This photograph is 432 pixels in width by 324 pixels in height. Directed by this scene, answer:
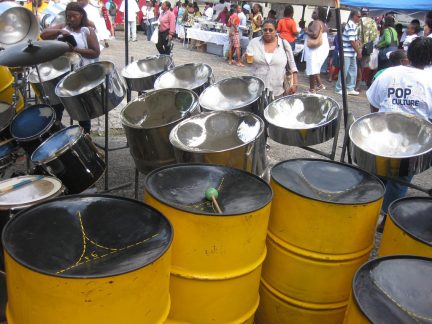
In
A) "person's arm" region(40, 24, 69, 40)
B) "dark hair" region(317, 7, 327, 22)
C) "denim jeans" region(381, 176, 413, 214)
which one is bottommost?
"denim jeans" region(381, 176, 413, 214)

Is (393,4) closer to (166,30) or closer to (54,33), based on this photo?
(166,30)

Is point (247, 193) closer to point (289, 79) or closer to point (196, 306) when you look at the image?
point (196, 306)

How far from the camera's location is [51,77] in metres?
3.27

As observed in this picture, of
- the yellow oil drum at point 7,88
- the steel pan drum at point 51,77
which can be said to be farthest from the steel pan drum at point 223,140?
the yellow oil drum at point 7,88

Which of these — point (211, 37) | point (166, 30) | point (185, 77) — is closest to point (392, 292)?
point (185, 77)

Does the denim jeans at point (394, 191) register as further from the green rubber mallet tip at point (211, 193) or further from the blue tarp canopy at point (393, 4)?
the blue tarp canopy at point (393, 4)

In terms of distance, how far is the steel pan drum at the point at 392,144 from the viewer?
1.78m

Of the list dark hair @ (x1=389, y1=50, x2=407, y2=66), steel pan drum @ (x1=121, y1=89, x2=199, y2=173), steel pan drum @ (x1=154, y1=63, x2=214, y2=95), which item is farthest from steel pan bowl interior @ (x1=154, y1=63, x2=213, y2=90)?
dark hair @ (x1=389, y1=50, x2=407, y2=66)

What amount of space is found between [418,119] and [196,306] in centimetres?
137

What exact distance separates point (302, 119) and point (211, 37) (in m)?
7.86

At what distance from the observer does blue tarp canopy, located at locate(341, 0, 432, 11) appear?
695 centimetres

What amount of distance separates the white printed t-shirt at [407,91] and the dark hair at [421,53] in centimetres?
5

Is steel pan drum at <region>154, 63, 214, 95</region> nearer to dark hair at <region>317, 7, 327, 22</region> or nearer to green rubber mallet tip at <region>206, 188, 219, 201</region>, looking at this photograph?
green rubber mallet tip at <region>206, 188, 219, 201</region>

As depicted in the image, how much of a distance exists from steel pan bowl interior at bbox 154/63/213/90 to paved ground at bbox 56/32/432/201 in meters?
0.69
